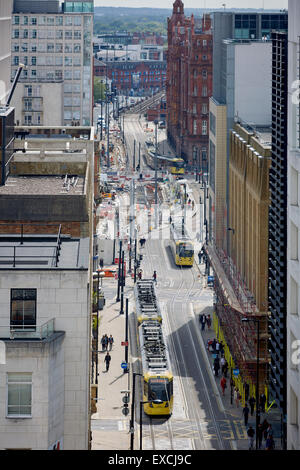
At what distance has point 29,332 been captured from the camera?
138ft

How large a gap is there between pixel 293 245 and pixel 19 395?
24.2 metres

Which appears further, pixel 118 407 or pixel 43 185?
pixel 118 407

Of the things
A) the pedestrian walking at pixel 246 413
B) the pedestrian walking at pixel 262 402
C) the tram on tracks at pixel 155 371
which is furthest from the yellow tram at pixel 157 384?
the pedestrian walking at pixel 262 402

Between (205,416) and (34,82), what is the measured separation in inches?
3672

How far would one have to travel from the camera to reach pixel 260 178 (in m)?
82.6

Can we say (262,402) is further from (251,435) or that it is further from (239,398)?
(251,435)

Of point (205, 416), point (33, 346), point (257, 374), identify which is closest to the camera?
point (33, 346)

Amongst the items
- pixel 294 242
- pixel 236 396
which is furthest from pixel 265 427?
pixel 294 242

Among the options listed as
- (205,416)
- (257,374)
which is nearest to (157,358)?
(205,416)

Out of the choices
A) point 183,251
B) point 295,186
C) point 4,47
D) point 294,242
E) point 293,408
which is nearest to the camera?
point 295,186

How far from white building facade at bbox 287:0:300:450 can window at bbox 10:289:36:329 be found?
20.8m

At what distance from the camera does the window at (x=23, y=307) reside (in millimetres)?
42969

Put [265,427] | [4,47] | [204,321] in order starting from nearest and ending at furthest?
[265,427] < [204,321] < [4,47]

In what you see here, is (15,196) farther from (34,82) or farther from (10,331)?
(34,82)
